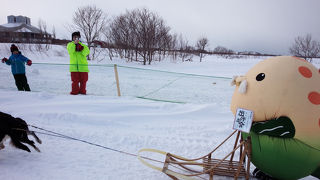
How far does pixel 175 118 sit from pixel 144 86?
3.65 m

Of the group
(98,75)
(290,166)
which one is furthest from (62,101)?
(290,166)

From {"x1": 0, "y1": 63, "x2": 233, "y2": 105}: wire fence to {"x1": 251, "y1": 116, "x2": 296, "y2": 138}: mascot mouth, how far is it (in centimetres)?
503

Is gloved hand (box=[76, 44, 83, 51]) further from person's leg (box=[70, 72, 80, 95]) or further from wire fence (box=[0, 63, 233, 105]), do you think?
wire fence (box=[0, 63, 233, 105])

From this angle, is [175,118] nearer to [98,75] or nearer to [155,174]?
[155,174]

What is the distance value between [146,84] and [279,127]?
6571 millimetres

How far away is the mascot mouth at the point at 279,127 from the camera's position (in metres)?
2.01

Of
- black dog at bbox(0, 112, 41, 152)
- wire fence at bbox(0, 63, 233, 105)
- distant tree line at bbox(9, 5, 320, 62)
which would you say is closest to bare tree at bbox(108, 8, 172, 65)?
distant tree line at bbox(9, 5, 320, 62)

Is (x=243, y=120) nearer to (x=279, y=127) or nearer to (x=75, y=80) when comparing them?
(x=279, y=127)

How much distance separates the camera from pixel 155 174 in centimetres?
270

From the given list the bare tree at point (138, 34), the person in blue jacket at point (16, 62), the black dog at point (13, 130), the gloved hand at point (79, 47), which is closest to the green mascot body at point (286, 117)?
the black dog at point (13, 130)

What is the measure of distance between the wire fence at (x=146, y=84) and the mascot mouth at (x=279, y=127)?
5.03 meters

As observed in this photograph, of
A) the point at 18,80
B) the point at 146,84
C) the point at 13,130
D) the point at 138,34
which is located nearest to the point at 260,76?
the point at 13,130

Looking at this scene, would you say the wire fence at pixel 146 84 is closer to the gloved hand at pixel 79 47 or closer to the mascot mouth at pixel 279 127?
the gloved hand at pixel 79 47

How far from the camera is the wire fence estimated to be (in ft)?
24.9
